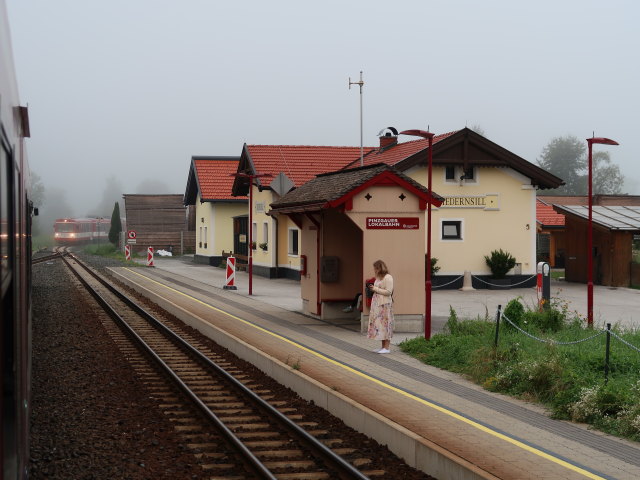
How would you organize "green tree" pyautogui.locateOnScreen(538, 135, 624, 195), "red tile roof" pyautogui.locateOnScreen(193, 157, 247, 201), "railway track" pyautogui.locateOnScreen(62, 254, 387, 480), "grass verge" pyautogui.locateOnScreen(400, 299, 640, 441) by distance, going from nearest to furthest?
"railway track" pyautogui.locateOnScreen(62, 254, 387, 480), "grass verge" pyautogui.locateOnScreen(400, 299, 640, 441), "red tile roof" pyautogui.locateOnScreen(193, 157, 247, 201), "green tree" pyautogui.locateOnScreen(538, 135, 624, 195)

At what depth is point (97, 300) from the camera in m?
26.2

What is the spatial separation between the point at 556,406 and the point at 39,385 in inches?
273

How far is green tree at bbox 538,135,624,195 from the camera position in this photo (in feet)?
367

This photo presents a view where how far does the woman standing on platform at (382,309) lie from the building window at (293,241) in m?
21.5

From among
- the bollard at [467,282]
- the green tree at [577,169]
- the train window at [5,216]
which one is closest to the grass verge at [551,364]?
the train window at [5,216]

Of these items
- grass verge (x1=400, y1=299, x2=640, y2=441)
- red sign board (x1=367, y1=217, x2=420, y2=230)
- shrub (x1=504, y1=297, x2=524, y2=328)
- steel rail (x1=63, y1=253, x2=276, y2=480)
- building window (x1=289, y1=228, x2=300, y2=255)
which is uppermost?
red sign board (x1=367, y1=217, x2=420, y2=230)

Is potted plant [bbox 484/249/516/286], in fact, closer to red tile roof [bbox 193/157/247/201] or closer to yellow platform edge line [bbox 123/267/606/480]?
yellow platform edge line [bbox 123/267/606/480]

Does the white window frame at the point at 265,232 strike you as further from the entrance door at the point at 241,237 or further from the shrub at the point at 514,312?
the shrub at the point at 514,312

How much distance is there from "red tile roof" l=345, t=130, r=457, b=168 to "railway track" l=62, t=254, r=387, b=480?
17470 mm

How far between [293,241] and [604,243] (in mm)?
12787

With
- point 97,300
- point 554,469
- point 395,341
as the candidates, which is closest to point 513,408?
point 554,469

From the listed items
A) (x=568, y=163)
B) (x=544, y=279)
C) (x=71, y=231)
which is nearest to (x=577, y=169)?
(x=568, y=163)

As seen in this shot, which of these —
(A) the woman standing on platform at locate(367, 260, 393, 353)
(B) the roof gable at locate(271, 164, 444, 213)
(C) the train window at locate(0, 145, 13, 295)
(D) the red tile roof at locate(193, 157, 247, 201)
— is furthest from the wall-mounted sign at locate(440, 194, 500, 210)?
(C) the train window at locate(0, 145, 13, 295)

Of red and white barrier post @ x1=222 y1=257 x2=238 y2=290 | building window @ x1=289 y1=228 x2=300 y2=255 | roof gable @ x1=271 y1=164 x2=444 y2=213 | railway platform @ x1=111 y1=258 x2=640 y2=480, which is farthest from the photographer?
building window @ x1=289 y1=228 x2=300 y2=255
